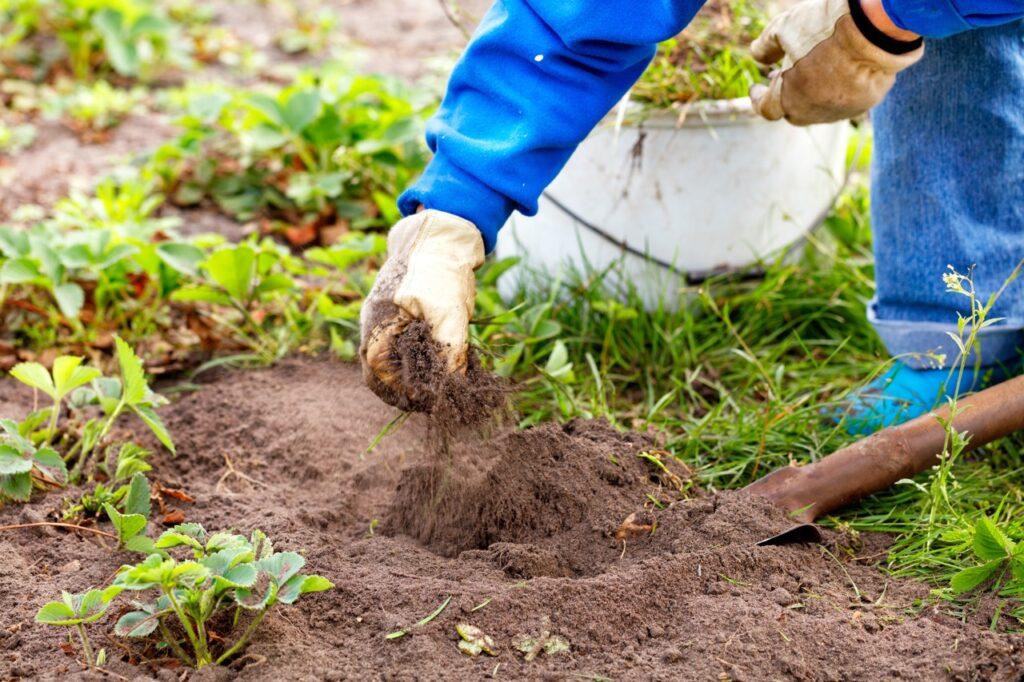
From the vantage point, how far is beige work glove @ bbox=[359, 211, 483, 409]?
1.75 m

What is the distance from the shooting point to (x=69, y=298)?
2412mm

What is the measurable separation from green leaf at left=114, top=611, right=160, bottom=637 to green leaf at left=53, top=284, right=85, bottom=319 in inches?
43.1

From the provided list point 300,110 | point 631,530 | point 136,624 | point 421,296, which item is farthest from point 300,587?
point 300,110

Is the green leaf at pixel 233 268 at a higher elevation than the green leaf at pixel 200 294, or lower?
higher

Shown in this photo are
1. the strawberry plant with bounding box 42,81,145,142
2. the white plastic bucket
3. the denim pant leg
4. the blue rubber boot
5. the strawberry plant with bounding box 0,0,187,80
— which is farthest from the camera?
the strawberry plant with bounding box 0,0,187,80

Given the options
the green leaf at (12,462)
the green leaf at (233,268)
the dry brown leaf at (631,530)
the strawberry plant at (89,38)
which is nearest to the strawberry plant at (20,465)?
the green leaf at (12,462)

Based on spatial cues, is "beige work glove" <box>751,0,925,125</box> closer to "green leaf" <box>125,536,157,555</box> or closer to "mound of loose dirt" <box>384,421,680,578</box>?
"mound of loose dirt" <box>384,421,680,578</box>

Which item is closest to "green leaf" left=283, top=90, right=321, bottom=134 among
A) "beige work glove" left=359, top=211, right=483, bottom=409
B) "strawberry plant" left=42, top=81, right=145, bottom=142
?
"strawberry plant" left=42, top=81, right=145, bottom=142

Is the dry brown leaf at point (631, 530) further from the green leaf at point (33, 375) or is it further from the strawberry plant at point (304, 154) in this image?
the strawberry plant at point (304, 154)

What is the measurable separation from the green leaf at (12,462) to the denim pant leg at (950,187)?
5.44ft

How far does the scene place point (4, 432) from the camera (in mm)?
2047

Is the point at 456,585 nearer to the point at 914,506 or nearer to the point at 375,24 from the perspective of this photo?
the point at 914,506

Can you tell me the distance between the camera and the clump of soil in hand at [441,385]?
1.75 metres

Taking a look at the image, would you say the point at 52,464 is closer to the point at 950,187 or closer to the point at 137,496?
the point at 137,496
